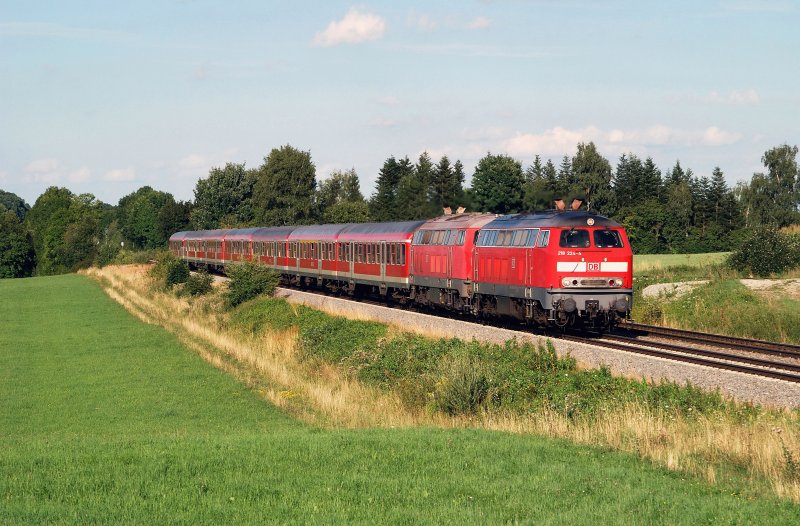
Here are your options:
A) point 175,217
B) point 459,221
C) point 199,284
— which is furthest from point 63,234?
point 459,221

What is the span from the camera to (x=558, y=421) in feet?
56.1

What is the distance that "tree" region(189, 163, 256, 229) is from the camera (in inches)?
4921

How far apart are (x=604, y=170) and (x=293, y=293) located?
62.8 m

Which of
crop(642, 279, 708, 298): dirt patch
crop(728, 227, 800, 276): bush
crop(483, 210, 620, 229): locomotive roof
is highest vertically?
crop(483, 210, 620, 229): locomotive roof

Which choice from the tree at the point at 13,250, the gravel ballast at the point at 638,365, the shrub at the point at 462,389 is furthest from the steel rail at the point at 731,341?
the tree at the point at 13,250

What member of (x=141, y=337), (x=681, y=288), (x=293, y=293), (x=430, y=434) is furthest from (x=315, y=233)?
(x=430, y=434)

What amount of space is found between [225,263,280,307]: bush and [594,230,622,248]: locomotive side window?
23935 mm

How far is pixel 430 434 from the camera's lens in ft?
53.5

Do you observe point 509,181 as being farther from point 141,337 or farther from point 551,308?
point 551,308

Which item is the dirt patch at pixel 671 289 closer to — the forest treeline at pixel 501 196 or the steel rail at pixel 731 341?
the steel rail at pixel 731 341

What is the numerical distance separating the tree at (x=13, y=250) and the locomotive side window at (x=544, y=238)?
14929 cm

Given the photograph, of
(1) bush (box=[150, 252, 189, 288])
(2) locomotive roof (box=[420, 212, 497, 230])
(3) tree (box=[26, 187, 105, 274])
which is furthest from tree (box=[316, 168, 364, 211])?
(2) locomotive roof (box=[420, 212, 497, 230])

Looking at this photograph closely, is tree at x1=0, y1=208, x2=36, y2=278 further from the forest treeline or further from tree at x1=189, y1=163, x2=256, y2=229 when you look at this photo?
tree at x1=189, y1=163, x2=256, y2=229

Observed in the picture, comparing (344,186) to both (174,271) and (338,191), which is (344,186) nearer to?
(338,191)
